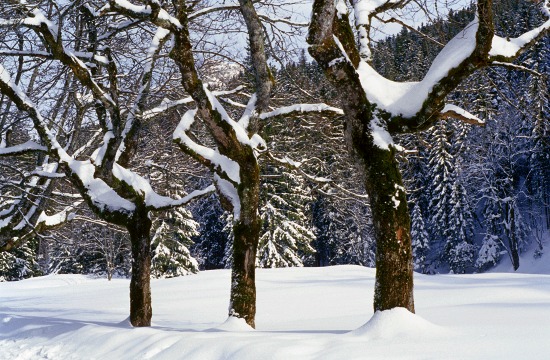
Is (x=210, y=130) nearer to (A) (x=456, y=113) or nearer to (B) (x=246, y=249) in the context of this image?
(B) (x=246, y=249)

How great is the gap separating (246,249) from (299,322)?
3071 mm

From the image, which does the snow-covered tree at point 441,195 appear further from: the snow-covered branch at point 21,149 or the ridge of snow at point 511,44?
the ridge of snow at point 511,44

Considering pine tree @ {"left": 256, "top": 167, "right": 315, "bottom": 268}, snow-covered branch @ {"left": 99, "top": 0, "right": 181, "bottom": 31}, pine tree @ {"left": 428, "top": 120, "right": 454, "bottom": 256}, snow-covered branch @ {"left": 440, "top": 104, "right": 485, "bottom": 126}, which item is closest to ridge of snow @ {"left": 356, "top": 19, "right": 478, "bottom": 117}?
snow-covered branch @ {"left": 440, "top": 104, "right": 485, "bottom": 126}

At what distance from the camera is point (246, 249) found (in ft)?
22.3

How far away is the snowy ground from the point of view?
4.08 metres

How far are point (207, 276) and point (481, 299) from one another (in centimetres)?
985

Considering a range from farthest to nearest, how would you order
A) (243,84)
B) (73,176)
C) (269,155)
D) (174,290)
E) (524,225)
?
(524,225), (174,290), (243,84), (73,176), (269,155)

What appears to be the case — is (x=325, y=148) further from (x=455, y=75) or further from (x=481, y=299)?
(x=481, y=299)

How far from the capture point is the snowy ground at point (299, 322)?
4082mm

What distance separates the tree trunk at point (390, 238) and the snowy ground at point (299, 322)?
20 cm

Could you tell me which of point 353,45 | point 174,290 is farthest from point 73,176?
point 174,290

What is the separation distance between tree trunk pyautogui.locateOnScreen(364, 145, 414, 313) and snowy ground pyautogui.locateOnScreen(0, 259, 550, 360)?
0.20m

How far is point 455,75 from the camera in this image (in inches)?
197

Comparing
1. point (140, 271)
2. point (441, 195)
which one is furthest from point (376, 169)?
point (441, 195)
